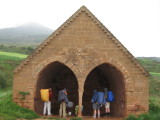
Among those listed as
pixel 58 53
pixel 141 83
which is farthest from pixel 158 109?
pixel 58 53

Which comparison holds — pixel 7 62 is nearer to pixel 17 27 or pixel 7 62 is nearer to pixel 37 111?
pixel 37 111

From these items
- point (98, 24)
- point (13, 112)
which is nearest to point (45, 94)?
point (13, 112)

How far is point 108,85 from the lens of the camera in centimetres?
2594

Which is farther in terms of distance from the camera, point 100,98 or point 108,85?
point 108,85

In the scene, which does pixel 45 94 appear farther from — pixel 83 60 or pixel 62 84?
pixel 62 84

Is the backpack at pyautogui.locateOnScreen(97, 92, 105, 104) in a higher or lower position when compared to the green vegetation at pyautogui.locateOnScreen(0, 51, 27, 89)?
lower

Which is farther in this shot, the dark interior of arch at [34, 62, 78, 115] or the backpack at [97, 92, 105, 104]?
the dark interior of arch at [34, 62, 78, 115]

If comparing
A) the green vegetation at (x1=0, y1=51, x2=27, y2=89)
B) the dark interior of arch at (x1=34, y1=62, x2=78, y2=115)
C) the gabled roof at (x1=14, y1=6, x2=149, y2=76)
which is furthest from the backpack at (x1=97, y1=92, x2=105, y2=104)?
the green vegetation at (x1=0, y1=51, x2=27, y2=89)

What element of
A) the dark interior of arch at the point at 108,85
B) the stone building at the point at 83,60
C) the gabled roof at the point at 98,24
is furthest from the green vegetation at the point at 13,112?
the dark interior of arch at the point at 108,85

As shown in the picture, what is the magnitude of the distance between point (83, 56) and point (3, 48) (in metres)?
59.2

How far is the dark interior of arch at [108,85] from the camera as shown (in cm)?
2161

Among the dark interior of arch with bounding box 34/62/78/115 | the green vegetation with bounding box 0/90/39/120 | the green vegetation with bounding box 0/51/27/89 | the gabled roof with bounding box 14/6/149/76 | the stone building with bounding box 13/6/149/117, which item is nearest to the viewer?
the green vegetation with bounding box 0/90/39/120

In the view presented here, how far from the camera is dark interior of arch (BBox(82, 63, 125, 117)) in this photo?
21.6 meters

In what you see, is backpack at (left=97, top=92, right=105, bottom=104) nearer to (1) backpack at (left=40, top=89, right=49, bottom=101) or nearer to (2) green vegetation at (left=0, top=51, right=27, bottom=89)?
(1) backpack at (left=40, top=89, right=49, bottom=101)
